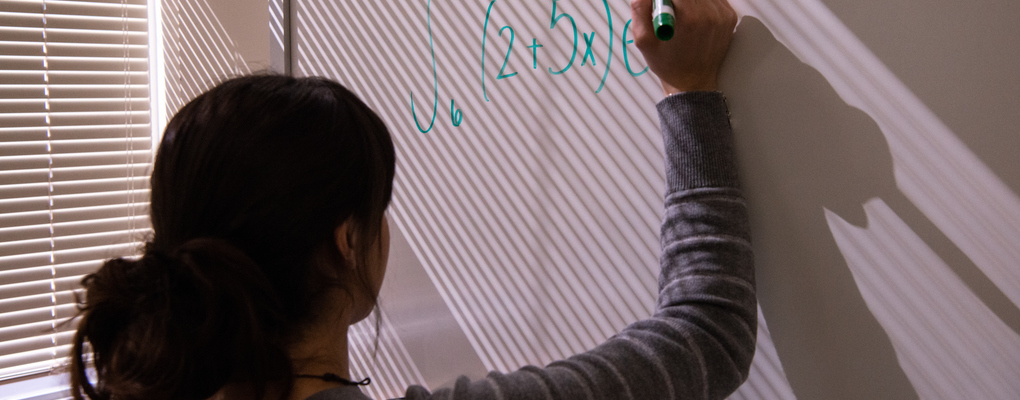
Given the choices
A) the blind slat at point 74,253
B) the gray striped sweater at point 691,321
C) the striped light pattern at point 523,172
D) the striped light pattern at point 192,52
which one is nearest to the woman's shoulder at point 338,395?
the gray striped sweater at point 691,321

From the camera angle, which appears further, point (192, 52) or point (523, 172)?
point (192, 52)

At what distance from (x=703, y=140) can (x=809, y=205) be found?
94 mm

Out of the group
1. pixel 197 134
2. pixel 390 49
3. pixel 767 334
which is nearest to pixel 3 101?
pixel 390 49

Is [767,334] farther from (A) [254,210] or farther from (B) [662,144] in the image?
(A) [254,210]

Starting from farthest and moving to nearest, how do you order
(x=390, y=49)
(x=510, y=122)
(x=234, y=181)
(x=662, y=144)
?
(x=390, y=49), (x=510, y=122), (x=662, y=144), (x=234, y=181)

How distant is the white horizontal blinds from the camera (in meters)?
1.64

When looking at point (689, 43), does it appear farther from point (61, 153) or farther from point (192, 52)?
point (61, 153)

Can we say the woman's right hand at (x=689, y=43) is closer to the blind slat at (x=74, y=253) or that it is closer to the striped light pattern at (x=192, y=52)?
the striped light pattern at (x=192, y=52)

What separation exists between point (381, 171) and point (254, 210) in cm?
11

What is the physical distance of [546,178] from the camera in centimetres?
69

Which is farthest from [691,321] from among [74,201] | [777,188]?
[74,201]

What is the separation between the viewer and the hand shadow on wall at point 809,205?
1.57 feet

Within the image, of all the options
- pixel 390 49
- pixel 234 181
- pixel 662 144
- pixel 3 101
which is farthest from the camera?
pixel 3 101

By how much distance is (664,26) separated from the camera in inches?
20.2
